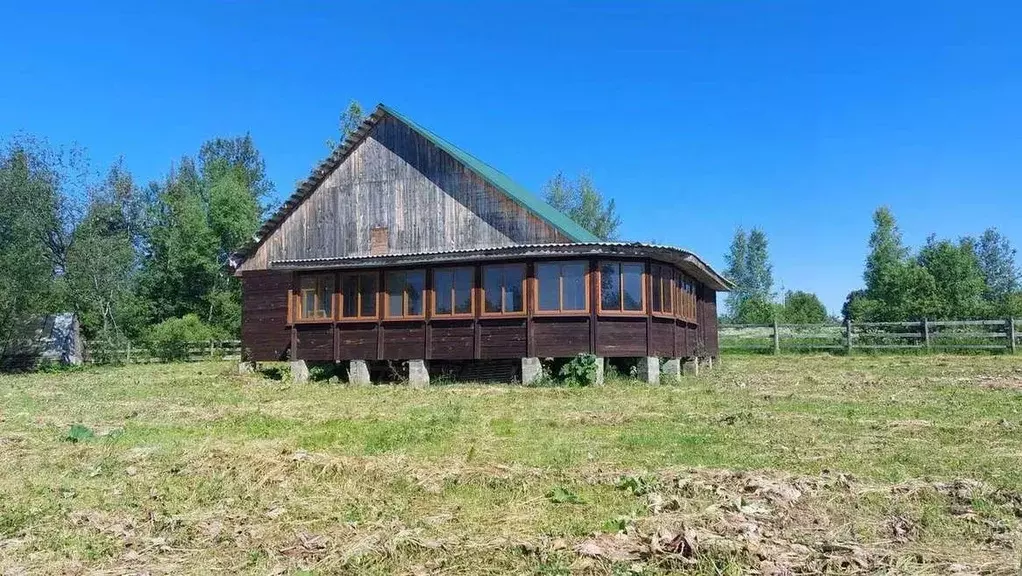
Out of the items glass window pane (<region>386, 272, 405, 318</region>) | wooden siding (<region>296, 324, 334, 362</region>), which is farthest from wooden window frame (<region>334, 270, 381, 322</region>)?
wooden siding (<region>296, 324, 334, 362</region>)

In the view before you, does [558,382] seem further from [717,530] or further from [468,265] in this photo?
[717,530]

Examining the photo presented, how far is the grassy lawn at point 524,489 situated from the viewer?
4.52 metres

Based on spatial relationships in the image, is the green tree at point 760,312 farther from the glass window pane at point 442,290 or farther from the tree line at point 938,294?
the glass window pane at point 442,290

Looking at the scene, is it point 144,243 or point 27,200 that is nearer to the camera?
point 27,200

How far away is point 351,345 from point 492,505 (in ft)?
45.6

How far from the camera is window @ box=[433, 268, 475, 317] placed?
58.7 ft

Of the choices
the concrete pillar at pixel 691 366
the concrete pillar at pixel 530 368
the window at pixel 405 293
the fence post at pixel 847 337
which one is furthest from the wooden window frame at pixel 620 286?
the fence post at pixel 847 337

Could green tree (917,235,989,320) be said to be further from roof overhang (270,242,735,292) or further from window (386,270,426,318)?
window (386,270,426,318)

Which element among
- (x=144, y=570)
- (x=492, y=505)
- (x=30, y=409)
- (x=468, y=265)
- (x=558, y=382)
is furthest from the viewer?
(x=468, y=265)

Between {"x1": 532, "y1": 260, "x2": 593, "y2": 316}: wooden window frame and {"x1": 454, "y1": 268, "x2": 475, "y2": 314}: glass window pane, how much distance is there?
173cm

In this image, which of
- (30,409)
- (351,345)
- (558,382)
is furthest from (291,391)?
(558,382)

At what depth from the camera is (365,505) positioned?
5859 mm

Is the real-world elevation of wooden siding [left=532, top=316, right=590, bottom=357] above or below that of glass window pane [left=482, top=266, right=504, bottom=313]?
below

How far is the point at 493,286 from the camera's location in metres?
17.7
